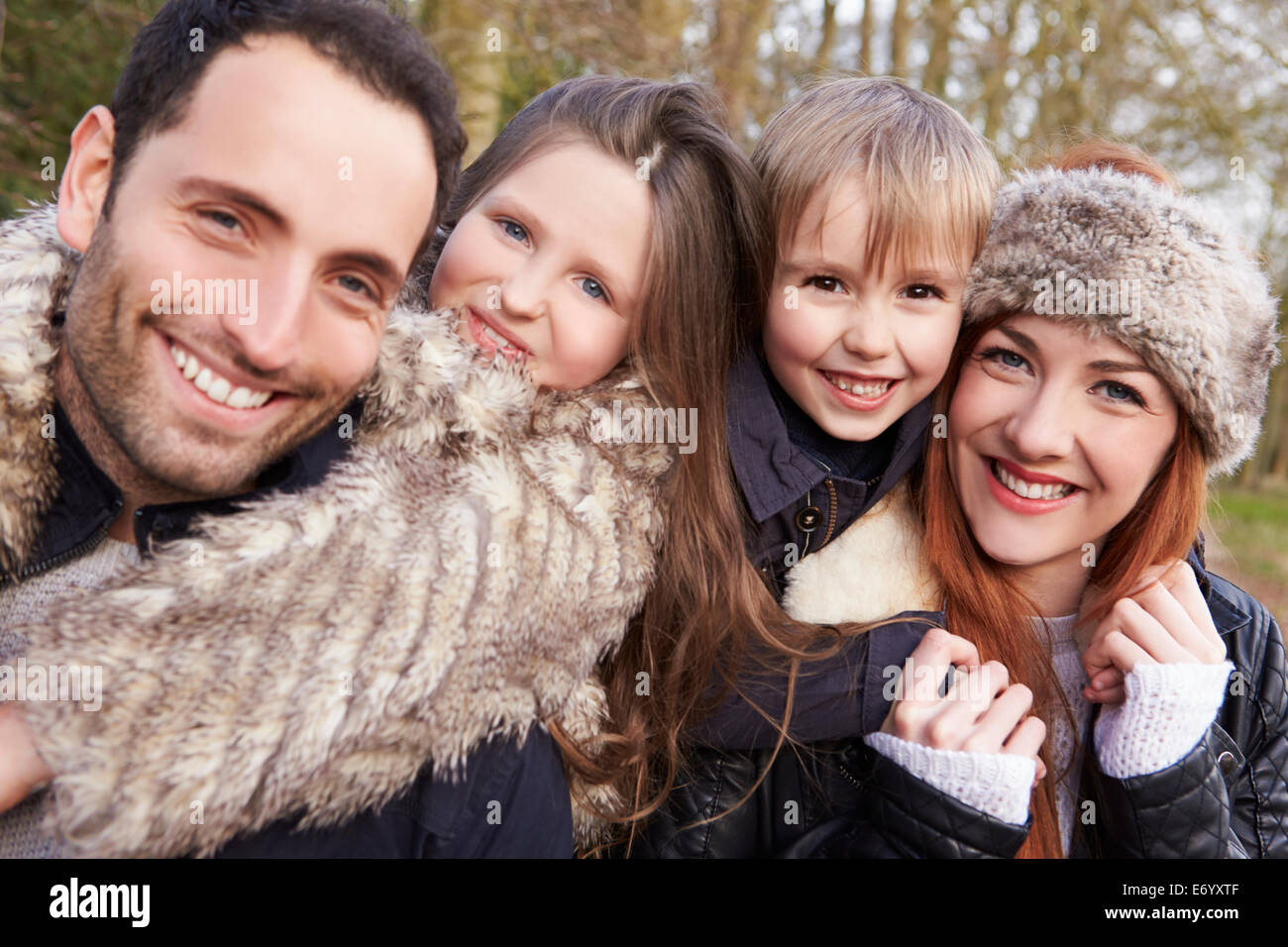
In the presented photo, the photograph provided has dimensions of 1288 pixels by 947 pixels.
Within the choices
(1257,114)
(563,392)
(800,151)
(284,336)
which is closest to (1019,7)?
(1257,114)

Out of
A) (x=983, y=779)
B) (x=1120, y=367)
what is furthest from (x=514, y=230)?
(x=983, y=779)

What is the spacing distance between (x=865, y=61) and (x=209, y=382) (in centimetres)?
752

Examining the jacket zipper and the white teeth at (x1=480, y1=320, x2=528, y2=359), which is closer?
the jacket zipper

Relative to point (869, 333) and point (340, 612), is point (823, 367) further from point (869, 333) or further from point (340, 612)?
point (340, 612)

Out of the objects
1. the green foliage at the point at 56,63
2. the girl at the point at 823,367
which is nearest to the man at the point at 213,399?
the girl at the point at 823,367

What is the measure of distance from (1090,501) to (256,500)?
79.7 inches

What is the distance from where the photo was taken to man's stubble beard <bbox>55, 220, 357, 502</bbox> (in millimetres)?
1751

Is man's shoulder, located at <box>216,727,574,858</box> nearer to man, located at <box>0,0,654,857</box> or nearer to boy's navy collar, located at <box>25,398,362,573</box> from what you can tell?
man, located at <box>0,0,654,857</box>

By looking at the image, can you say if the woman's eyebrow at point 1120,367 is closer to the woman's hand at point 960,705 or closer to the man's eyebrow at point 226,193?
the woman's hand at point 960,705

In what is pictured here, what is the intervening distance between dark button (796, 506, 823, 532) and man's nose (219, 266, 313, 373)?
134cm

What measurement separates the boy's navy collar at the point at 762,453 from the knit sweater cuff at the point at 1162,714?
775 millimetres

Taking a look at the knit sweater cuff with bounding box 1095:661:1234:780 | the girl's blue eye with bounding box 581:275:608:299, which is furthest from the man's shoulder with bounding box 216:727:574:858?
the knit sweater cuff with bounding box 1095:661:1234:780

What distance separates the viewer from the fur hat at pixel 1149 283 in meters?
2.43
